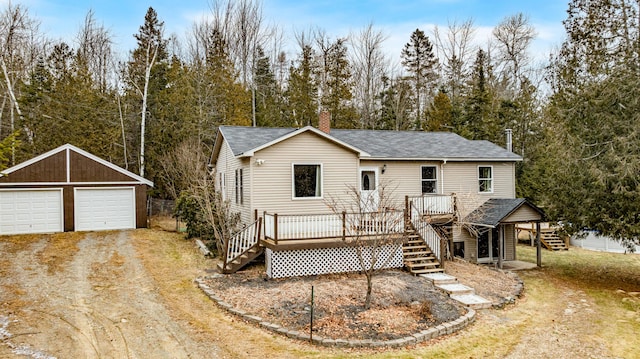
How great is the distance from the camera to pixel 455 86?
35750 mm

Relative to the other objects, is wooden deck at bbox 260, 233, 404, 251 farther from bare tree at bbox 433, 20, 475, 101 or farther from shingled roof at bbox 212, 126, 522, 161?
bare tree at bbox 433, 20, 475, 101

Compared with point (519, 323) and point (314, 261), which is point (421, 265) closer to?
point (314, 261)

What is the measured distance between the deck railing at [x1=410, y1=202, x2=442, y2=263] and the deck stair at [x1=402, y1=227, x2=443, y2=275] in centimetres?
13

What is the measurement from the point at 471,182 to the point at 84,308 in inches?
600

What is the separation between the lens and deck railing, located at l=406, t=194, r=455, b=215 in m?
16.1

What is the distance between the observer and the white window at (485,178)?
19.1 metres

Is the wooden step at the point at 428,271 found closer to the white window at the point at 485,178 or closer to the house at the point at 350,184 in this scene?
the house at the point at 350,184

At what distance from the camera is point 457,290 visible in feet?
38.1

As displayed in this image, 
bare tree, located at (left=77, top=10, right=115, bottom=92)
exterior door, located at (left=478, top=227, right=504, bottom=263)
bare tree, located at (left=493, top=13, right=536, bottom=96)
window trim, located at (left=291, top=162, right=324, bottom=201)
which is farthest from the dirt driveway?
bare tree, located at (left=493, top=13, right=536, bottom=96)

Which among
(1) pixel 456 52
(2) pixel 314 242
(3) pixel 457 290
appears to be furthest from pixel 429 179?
(1) pixel 456 52

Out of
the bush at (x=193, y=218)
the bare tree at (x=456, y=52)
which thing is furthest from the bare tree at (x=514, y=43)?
the bush at (x=193, y=218)

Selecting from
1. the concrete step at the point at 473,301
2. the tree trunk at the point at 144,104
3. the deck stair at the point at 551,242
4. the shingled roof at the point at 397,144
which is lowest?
the deck stair at the point at 551,242

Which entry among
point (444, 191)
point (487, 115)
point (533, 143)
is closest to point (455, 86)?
Answer: point (487, 115)

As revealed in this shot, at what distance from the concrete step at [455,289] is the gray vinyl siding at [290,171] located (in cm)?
455
